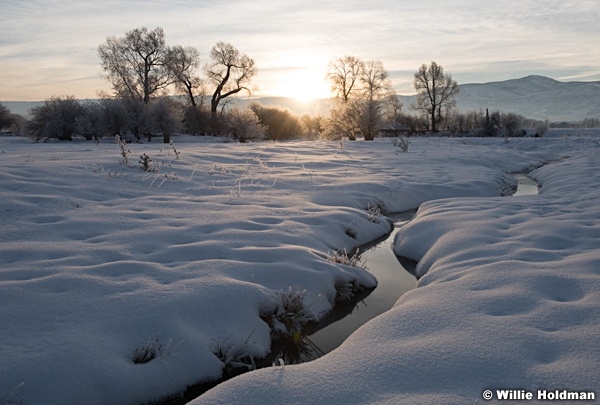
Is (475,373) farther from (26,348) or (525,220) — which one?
(525,220)

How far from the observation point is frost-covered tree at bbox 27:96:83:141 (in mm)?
25000

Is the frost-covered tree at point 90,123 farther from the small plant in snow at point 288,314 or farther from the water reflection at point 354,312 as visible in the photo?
the small plant in snow at point 288,314

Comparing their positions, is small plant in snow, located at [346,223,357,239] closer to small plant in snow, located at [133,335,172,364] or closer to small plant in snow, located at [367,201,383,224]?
small plant in snow, located at [367,201,383,224]

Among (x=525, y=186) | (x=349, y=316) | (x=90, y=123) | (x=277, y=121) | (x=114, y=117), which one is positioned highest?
(x=277, y=121)

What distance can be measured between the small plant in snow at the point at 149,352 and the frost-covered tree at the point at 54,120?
2573 cm

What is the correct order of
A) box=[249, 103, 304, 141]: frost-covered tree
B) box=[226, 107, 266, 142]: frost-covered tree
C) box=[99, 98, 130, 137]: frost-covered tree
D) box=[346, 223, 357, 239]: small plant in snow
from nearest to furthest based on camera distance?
box=[346, 223, 357, 239]: small plant in snow, box=[99, 98, 130, 137]: frost-covered tree, box=[226, 107, 266, 142]: frost-covered tree, box=[249, 103, 304, 141]: frost-covered tree

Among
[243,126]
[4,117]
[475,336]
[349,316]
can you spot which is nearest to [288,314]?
[349,316]

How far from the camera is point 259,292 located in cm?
412

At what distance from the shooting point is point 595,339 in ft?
9.30

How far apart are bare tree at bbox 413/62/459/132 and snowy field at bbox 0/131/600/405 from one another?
52.0 meters

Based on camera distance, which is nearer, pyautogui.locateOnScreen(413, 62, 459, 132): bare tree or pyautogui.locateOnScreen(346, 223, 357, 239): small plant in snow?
pyautogui.locateOnScreen(346, 223, 357, 239): small plant in snow

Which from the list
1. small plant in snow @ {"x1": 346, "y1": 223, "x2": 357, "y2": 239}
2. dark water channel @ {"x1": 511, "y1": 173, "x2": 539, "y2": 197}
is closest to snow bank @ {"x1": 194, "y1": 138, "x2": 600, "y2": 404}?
small plant in snow @ {"x1": 346, "y1": 223, "x2": 357, "y2": 239}

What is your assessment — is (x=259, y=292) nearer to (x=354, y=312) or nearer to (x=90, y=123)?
(x=354, y=312)

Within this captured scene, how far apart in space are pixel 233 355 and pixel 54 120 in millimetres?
A: 26459
